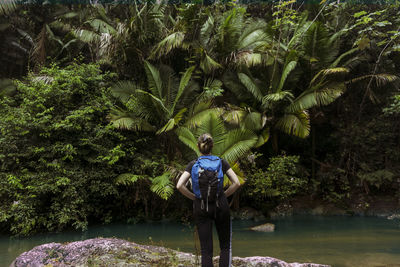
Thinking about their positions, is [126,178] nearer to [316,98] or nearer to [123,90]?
[123,90]

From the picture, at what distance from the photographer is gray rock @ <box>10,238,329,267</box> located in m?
3.87

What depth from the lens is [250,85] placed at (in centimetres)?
1013

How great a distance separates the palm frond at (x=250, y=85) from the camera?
10125 mm

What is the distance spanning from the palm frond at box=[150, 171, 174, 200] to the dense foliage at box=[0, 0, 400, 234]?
1.3 inches

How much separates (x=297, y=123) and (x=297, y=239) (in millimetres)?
3762

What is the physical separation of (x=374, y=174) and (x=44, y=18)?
1417 centimetres

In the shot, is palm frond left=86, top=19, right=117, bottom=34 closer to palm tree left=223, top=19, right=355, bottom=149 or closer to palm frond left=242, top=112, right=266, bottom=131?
palm tree left=223, top=19, right=355, bottom=149

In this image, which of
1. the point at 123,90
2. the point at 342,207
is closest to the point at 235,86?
the point at 123,90

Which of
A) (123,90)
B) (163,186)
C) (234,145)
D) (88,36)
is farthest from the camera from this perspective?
(88,36)

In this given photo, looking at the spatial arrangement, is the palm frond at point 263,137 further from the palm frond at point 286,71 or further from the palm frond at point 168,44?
the palm frond at point 168,44

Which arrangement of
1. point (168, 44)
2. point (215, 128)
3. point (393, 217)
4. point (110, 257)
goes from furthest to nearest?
point (168, 44), point (393, 217), point (215, 128), point (110, 257)

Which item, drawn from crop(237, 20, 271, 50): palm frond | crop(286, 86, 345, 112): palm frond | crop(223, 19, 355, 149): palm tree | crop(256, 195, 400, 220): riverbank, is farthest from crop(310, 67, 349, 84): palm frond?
crop(256, 195, 400, 220): riverbank

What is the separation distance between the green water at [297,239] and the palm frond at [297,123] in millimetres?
2729

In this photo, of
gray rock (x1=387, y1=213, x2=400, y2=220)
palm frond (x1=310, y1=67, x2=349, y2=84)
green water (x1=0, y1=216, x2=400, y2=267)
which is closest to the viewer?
green water (x1=0, y1=216, x2=400, y2=267)
